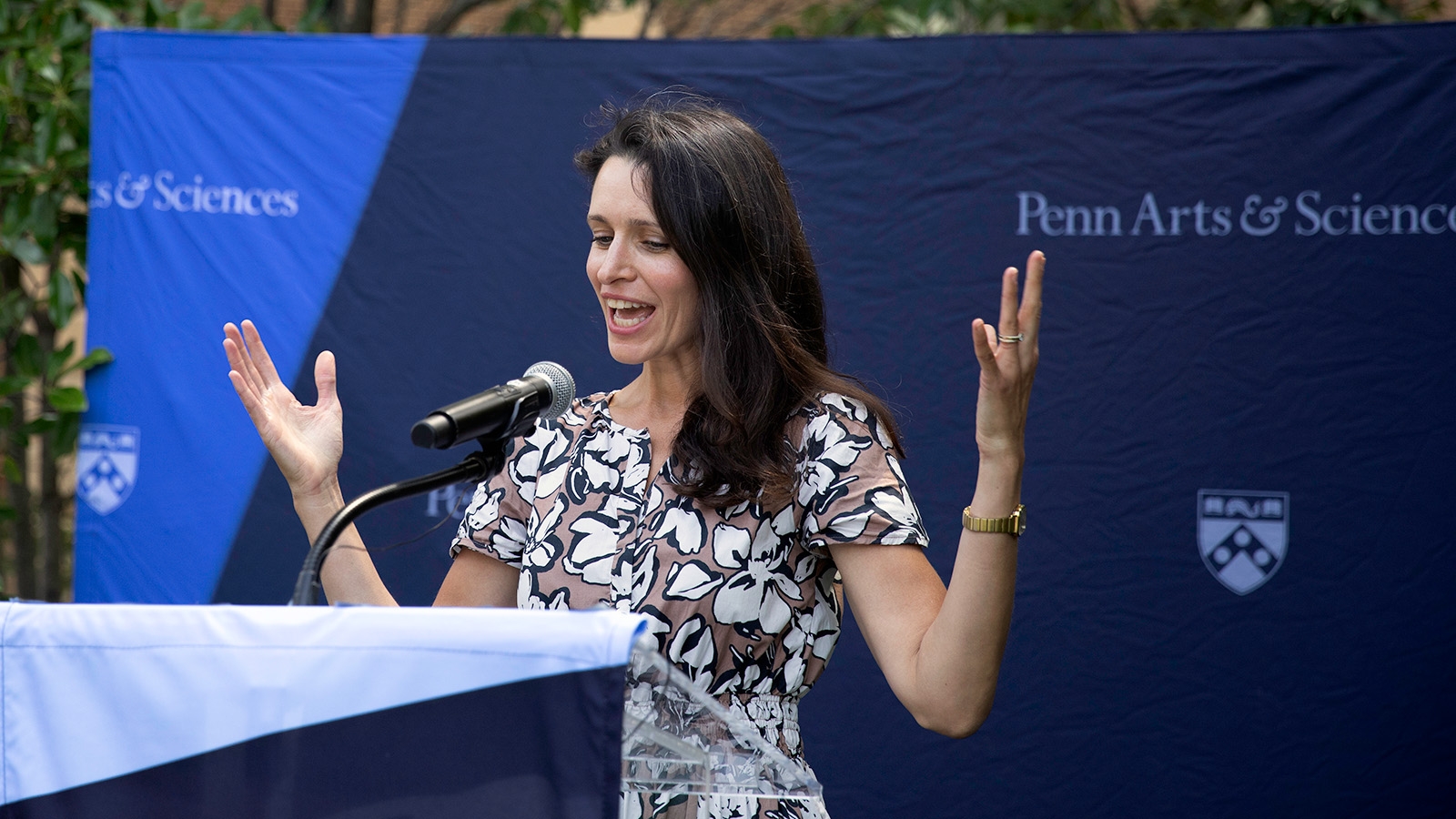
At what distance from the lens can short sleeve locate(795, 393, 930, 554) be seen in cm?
Answer: 137

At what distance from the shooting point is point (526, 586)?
4.90 feet

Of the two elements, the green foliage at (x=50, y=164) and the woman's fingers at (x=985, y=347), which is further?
the green foliage at (x=50, y=164)

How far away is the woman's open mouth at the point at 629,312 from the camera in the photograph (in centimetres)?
151

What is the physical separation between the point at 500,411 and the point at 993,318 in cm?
192

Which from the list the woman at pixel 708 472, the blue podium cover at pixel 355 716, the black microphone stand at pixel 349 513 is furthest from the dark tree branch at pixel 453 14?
the blue podium cover at pixel 355 716

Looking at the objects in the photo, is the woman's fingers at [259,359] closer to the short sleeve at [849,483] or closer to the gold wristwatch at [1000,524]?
the short sleeve at [849,483]

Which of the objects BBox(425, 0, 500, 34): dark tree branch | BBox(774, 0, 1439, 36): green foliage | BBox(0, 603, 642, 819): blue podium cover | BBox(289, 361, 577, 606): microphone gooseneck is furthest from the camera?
BBox(425, 0, 500, 34): dark tree branch

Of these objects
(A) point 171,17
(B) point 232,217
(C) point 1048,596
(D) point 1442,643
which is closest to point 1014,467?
(C) point 1048,596

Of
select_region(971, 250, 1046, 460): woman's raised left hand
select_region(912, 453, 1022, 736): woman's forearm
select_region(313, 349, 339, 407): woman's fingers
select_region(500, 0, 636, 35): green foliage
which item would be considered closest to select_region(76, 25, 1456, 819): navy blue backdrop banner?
select_region(500, 0, 636, 35): green foliage

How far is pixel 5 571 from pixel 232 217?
2886 millimetres

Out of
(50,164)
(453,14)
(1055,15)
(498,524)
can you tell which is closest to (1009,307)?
(498,524)

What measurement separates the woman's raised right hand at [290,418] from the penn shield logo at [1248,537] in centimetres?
197

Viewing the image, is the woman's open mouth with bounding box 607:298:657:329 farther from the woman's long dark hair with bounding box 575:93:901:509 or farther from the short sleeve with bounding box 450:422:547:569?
the short sleeve with bounding box 450:422:547:569

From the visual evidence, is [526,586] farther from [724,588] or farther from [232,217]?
[232,217]
